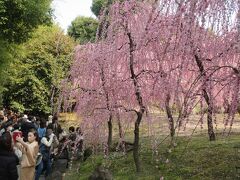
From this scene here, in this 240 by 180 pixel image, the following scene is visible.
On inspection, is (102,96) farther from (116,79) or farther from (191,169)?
(191,169)

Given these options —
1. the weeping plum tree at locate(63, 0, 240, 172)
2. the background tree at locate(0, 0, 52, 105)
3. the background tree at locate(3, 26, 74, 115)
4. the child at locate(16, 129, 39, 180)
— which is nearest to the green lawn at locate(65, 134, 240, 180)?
the weeping plum tree at locate(63, 0, 240, 172)

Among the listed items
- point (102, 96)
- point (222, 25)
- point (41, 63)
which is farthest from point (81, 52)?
point (41, 63)

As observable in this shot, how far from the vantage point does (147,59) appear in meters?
10.8

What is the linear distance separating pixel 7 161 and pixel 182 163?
16.1 feet

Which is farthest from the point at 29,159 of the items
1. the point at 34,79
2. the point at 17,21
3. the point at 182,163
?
the point at 34,79

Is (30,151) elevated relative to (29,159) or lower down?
elevated

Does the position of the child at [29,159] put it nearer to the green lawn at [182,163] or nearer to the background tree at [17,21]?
the green lawn at [182,163]

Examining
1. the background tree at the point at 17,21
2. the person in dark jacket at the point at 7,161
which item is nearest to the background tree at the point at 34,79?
the background tree at the point at 17,21

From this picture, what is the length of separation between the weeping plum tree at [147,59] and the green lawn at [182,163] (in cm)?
53

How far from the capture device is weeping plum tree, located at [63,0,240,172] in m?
6.50

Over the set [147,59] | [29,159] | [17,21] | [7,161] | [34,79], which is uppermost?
[17,21]

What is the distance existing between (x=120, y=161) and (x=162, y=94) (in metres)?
2.66

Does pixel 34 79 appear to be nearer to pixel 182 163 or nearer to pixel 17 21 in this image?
pixel 17 21

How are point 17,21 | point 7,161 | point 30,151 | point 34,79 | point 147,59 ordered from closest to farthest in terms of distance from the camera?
point 7,161 < point 30,151 < point 147,59 < point 17,21 < point 34,79
